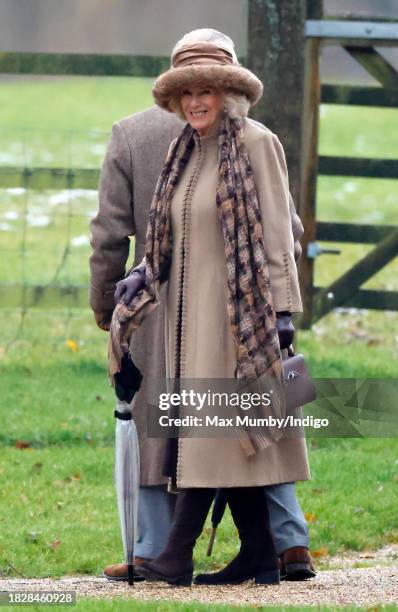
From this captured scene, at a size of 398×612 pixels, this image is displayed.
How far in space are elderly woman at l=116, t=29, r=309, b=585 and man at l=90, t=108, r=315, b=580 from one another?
288mm

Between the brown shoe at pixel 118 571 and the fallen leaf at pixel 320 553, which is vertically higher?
the brown shoe at pixel 118 571

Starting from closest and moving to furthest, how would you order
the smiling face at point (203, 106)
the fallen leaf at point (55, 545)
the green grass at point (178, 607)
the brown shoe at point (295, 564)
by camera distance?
the green grass at point (178, 607)
the smiling face at point (203, 106)
the brown shoe at point (295, 564)
the fallen leaf at point (55, 545)

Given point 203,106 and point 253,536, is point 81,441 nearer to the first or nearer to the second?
point 253,536

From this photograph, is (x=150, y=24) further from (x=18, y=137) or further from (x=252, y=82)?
(x=252, y=82)

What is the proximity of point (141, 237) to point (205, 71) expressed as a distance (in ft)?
2.71

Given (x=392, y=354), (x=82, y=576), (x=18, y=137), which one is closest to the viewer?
(x=82, y=576)

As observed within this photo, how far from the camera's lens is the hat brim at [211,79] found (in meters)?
5.57

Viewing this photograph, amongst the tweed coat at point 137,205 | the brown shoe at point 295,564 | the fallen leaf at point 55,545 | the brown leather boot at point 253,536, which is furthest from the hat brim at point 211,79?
the fallen leaf at point 55,545

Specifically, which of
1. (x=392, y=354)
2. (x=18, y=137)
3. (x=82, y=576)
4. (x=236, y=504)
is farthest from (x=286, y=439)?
(x=18, y=137)

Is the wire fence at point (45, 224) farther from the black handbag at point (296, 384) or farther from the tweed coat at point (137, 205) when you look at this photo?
the black handbag at point (296, 384)

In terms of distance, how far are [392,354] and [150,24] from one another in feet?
75.4

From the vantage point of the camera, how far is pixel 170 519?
616cm

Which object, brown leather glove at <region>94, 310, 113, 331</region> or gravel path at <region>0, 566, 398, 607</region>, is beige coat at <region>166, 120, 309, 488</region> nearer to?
gravel path at <region>0, 566, 398, 607</region>

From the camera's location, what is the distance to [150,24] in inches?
1283
